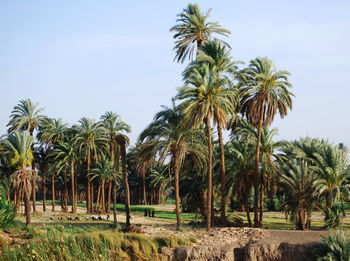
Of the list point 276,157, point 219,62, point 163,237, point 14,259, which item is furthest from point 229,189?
point 14,259

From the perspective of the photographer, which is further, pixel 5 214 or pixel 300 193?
pixel 300 193

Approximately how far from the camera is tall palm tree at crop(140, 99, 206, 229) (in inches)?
1225

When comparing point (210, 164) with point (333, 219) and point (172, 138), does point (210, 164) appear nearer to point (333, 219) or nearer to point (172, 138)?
point (172, 138)

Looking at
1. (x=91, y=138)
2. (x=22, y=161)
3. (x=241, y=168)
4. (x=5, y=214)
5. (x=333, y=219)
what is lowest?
(x=333, y=219)

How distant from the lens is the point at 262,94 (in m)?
32.2

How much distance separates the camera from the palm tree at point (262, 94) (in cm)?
3212

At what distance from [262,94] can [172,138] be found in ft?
24.3

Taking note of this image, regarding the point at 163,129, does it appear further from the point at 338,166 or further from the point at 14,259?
the point at 14,259

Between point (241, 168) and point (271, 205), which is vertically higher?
point (241, 168)

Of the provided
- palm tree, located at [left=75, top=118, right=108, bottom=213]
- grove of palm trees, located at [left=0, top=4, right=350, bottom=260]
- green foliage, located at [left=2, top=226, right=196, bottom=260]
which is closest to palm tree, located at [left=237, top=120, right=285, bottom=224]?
grove of palm trees, located at [left=0, top=4, right=350, bottom=260]

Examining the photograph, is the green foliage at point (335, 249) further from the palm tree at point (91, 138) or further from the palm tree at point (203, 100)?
the palm tree at point (91, 138)

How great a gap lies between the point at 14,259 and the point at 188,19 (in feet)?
87.0

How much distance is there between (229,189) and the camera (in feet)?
120

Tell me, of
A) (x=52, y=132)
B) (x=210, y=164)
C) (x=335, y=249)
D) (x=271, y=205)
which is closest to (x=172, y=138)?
(x=210, y=164)
